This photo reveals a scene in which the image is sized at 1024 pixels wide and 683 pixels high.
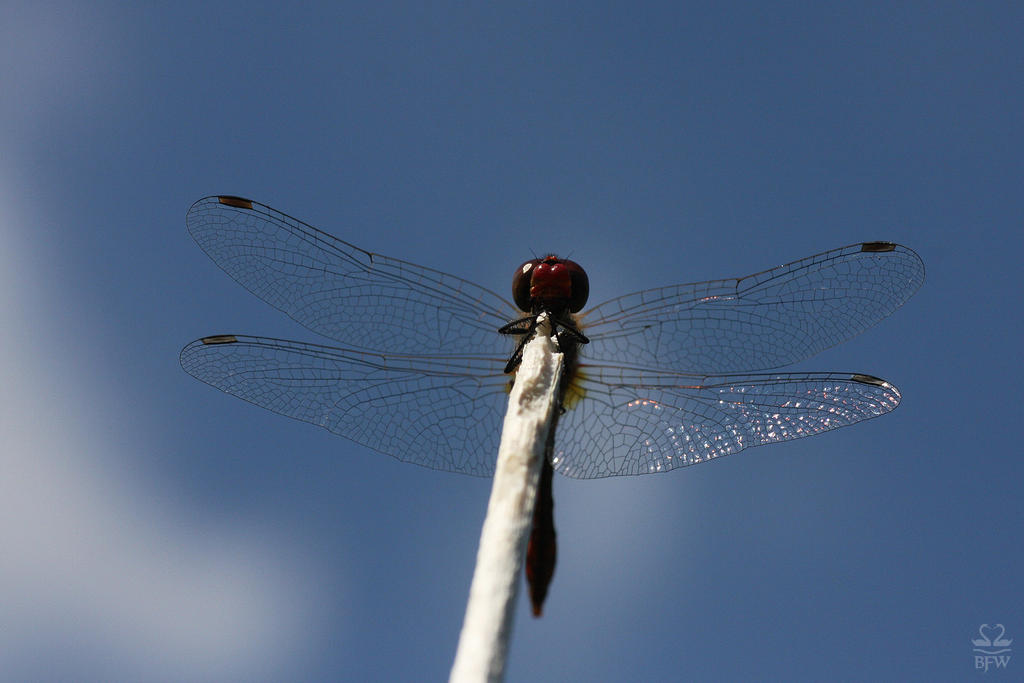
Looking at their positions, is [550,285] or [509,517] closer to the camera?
[509,517]

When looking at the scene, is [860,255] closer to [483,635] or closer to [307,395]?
[483,635]

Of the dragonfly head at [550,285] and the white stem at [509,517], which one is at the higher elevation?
the dragonfly head at [550,285]

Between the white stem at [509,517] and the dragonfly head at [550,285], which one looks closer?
the white stem at [509,517]

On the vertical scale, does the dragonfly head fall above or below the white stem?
above

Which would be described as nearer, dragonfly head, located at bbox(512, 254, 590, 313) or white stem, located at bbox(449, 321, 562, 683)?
white stem, located at bbox(449, 321, 562, 683)
